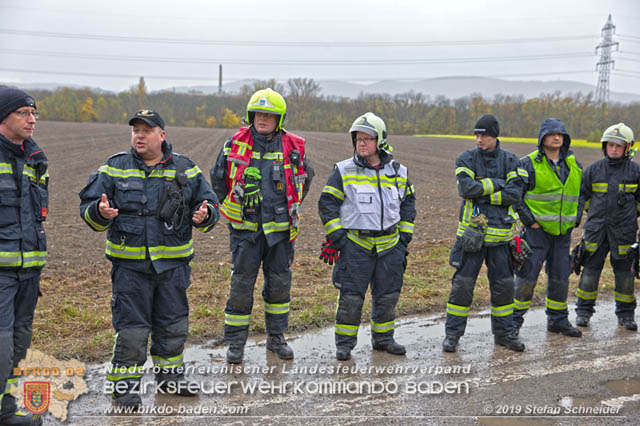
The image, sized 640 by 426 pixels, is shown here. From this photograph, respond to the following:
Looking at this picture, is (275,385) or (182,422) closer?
(182,422)

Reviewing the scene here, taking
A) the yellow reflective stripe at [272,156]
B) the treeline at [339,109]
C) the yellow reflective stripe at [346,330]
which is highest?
the treeline at [339,109]

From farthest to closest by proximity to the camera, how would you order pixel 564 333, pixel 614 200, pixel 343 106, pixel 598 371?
pixel 343 106, pixel 614 200, pixel 564 333, pixel 598 371

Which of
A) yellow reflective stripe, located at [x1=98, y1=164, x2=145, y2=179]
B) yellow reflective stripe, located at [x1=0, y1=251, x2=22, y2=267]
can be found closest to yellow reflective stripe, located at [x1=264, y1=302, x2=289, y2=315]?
yellow reflective stripe, located at [x1=98, y1=164, x2=145, y2=179]

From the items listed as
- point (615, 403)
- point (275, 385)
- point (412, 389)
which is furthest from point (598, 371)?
point (275, 385)

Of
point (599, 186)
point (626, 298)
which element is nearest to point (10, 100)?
point (599, 186)

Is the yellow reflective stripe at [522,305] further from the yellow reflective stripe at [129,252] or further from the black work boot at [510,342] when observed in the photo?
the yellow reflective stripe at [129,252]

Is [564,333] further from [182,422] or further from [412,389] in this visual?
[182,422]

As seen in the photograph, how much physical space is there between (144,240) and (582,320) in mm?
5452

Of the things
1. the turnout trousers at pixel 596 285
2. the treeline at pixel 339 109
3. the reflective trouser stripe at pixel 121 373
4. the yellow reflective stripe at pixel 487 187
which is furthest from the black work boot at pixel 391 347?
the treeline at pixel 339 109

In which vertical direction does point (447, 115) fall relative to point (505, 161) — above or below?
above

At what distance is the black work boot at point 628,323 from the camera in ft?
22.4

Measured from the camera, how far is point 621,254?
7035 mm

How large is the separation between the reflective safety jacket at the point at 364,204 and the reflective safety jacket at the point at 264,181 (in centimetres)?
38

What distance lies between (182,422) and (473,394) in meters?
2.48
